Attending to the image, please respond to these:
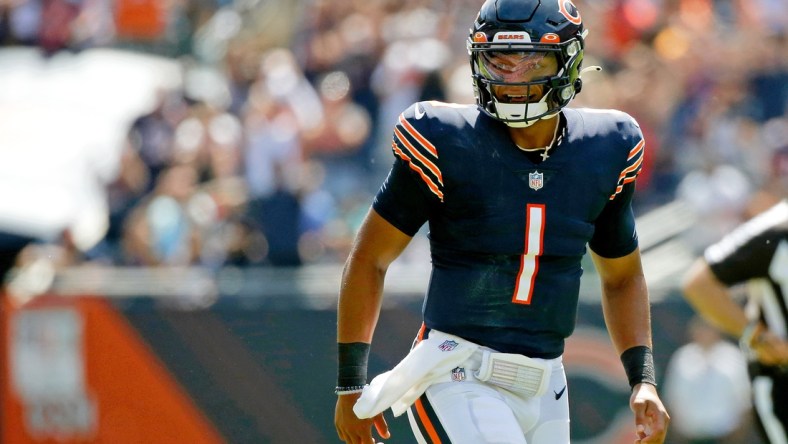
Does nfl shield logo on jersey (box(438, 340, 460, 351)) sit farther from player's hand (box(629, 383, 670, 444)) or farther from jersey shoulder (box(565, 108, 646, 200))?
jersey shoulder (box(565, 108, 646, 200))

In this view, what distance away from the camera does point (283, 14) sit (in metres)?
11.4

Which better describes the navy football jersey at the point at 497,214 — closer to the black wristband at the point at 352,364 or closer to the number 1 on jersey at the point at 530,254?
the number 1 on jersey at the point at 530,254

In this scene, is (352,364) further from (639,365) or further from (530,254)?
(639,365)

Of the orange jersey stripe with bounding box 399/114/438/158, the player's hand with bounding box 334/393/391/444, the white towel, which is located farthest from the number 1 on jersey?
the player's hand with bounding box 334/393/391/444

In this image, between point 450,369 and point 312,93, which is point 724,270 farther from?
point 312,93

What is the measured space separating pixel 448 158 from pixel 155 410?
415cm

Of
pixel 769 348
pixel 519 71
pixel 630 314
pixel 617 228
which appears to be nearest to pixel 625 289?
pixel 630 314

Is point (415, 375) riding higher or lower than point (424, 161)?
lower

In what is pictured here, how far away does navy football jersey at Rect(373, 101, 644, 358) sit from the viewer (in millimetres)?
3682

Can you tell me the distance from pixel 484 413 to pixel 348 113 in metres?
6.66

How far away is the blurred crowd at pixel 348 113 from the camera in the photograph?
341 inches

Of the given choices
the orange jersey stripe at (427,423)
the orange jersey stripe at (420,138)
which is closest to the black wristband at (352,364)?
the orange jersey stripe at (427,423)

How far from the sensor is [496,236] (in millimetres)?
3678

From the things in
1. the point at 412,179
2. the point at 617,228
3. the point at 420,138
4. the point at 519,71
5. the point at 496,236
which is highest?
the point at 519,71
